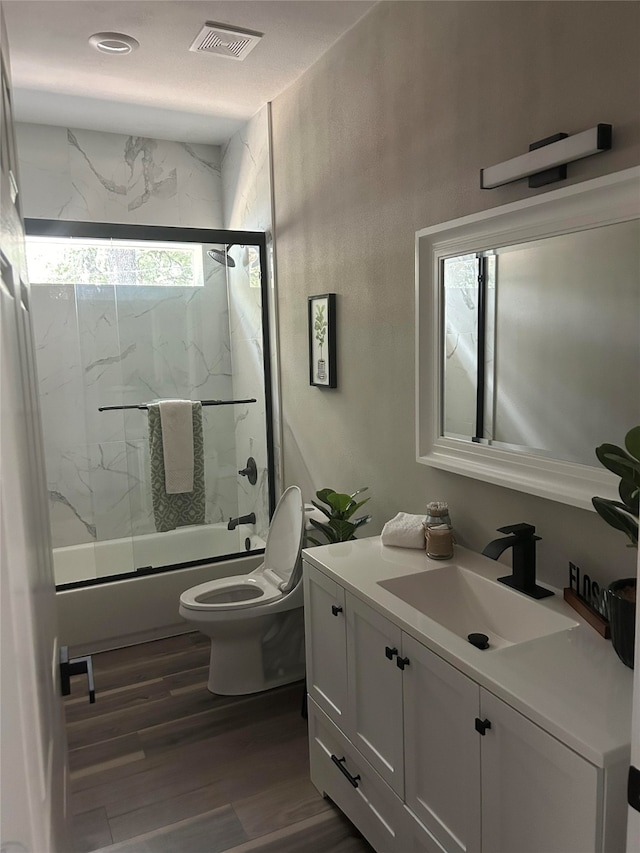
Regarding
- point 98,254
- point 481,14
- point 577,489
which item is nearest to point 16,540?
point 577,489

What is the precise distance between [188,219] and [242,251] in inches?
31.0

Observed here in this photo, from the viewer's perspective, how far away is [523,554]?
183 centimetres

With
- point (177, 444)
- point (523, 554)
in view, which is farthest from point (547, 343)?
point (177, 444)

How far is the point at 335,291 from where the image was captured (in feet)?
9.80

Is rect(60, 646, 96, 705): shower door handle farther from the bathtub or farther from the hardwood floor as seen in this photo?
the bathtub

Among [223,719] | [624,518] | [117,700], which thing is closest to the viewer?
[624,518]

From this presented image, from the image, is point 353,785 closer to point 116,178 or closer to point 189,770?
point 189,770

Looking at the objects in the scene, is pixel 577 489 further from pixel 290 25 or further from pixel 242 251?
pixel 242 251

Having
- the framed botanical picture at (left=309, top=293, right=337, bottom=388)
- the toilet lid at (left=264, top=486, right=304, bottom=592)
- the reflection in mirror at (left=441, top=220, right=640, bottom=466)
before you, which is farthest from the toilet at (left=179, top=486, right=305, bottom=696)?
the reflection in mirror at (left=441, top=220, right=640, bottom=466)

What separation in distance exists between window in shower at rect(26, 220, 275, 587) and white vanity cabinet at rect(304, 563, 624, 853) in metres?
1.53

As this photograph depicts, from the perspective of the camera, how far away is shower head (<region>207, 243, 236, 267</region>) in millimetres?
3570

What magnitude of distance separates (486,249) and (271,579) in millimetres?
1783

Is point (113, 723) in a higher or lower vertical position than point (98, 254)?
lower

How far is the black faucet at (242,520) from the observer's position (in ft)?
12.2
